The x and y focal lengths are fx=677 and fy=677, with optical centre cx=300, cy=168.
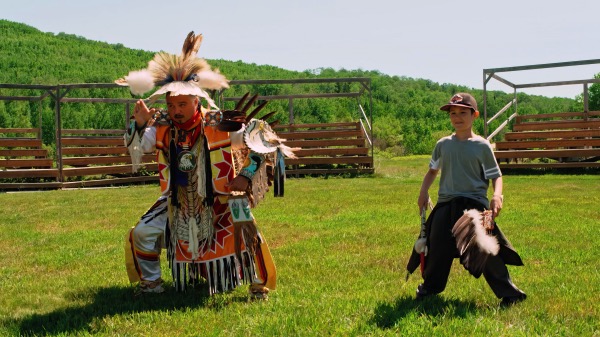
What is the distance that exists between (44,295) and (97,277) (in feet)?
2.17

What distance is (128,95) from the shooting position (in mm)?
35188

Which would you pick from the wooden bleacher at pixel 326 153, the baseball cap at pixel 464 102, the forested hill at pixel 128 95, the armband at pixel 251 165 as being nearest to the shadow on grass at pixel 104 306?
the armband at pixel 251 165

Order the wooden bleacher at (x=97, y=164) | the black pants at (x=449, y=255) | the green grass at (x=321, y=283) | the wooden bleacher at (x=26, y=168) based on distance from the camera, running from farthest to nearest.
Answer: the wooden bleacher at (x=97, y=164) → the wooden bleacher at (x=26, y=168) → the black pants at (x=449, y=255) → the green grass at (x=321, y=283)

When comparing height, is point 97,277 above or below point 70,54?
below

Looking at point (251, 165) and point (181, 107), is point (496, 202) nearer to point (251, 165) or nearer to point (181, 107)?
point (251, 165)

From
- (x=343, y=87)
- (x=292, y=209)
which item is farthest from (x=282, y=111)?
(x=292, y=209)

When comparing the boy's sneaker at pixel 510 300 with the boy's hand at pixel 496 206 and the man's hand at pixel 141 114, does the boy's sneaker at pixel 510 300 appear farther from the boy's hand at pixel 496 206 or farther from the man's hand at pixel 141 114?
the man's hand at pixel 141 114

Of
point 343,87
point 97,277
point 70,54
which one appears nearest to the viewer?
point 97,277

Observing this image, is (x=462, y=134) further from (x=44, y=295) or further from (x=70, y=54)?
(x=70, y=54)

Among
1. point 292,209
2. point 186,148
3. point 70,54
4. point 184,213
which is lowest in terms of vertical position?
point 292,209

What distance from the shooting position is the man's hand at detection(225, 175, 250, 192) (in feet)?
15.9

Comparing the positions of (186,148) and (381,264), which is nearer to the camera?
(186,148)

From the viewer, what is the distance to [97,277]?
19.5 ft

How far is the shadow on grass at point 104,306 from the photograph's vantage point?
14.3 ft
